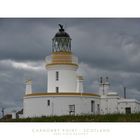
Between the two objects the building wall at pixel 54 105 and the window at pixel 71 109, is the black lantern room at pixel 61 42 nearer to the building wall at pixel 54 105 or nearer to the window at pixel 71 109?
the building wall at pixel 54 105

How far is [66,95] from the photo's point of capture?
55.5 ft

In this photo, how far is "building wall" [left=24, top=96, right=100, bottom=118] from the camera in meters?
16.5

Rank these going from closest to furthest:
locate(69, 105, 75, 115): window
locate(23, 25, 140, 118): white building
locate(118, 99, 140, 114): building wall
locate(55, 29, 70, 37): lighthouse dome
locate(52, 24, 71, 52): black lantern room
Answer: locate(69, 105, 75, 115): window
locate(23, 25, 140, 118): white building
locate(55, 29, 70, 37): lighthouse dome
locate(52, 24, 71, 52): black lantern room
locate(118, 99, 140, 114): building wall

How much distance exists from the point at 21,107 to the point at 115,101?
328cm

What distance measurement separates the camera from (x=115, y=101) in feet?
58.3

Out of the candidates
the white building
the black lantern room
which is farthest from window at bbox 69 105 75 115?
the black lantern room

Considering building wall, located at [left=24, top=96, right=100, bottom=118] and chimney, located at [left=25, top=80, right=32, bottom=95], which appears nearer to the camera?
building wall, located at [left=24, top=96, right=100, bottom=118]

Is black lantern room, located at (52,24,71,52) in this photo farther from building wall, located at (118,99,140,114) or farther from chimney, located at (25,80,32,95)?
building wall, located at (118,99,140,114)

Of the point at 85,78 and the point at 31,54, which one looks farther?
the point at 85,78

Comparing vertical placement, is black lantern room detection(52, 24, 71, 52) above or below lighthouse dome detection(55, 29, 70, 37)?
below

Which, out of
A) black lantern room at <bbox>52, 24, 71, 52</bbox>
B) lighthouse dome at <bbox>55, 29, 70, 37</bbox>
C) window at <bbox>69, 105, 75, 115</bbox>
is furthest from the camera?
black lantern room at <bbox>52, 24, 71, 52</bbox>

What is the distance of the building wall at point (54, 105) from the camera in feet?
54.1
